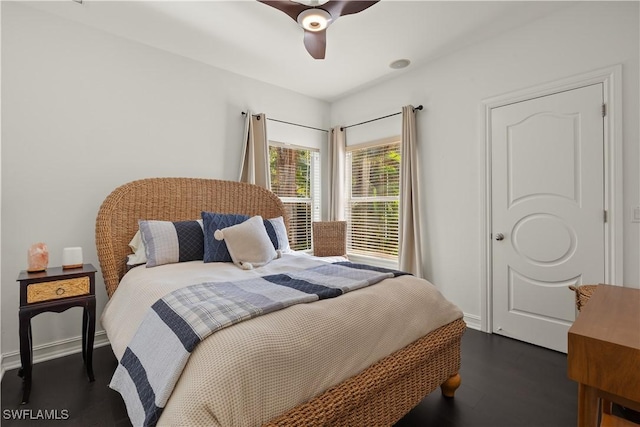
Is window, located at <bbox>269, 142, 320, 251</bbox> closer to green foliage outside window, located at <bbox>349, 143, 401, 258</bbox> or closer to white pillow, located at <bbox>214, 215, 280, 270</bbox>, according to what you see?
green foliage outside window, located at <bbox>349, 143, 401, 258</bbox>

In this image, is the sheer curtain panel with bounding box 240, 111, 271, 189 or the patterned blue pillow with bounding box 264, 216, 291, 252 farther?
the sheer curtain panel with bounding box 240, 111, 271, 189

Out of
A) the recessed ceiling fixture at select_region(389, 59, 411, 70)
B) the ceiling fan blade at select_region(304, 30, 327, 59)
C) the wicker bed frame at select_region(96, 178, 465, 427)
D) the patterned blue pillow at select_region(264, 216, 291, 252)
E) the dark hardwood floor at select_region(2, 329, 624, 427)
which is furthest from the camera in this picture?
the recessed ceiling fixture at select_region(389, 59, 411, 70)

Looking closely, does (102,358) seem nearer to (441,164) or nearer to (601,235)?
(441,164)

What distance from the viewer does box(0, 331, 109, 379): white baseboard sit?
2263 mm

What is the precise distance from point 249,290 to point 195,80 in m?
2.62

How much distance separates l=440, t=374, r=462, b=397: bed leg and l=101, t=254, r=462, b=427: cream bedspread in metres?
0.37

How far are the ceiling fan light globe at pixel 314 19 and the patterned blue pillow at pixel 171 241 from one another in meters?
1.82

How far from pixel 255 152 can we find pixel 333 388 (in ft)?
9.49

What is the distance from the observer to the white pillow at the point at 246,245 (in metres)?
2.38

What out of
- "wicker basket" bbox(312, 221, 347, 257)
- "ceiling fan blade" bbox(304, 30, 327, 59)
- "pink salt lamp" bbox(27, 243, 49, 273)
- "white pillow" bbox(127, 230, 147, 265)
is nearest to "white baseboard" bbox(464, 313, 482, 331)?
"wicker basket" bbox(312, 221, 347, 257)

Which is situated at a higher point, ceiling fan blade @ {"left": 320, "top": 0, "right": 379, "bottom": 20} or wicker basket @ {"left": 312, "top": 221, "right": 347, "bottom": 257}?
ceiling fan blade @ {"left": 320, "top": 0, "right": 379, "bottom": 20}

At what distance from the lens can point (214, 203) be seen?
3129 millimetres

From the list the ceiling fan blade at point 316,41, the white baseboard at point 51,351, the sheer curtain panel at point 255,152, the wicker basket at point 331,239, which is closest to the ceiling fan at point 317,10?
the ceiling fan blade at point 316,41

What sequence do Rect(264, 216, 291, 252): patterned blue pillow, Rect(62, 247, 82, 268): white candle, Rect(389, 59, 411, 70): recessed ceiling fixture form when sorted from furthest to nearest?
Rect(389, 59, 411, 70): recessed ceiling fixture → Rect(264, 216, 291, 252): patterned blue pillow → Rect(62, 247, 82, 268): white candle
